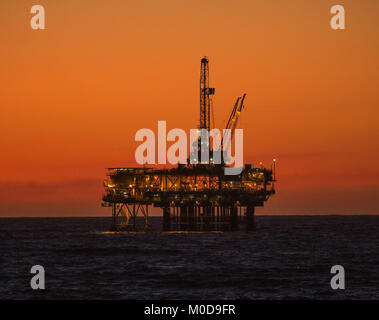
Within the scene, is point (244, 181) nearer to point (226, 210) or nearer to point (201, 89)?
point (226, 210)

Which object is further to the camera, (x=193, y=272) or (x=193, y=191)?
(x=193, y=191)

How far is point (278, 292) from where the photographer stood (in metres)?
45.4

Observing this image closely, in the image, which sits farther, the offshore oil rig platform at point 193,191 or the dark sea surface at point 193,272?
the offshore oil rig platform at point 193,191

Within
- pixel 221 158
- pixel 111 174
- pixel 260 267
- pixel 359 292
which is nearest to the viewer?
pixel 359 292

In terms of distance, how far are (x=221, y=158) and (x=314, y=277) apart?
2968 inches

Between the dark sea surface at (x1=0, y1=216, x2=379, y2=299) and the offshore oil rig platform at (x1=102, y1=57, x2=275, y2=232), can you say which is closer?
the dark sea surface at (x1=0, y1=216, x2=379, y2=299)

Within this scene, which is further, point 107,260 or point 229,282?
point 107,260
